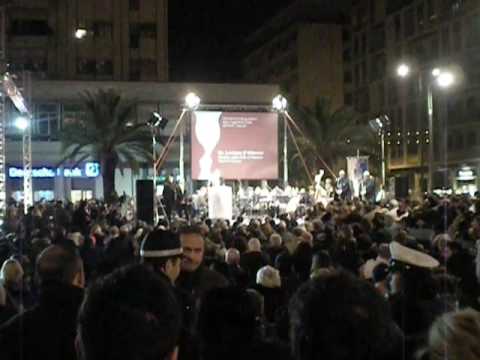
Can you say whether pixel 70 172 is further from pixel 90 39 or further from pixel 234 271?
pixel 234 271

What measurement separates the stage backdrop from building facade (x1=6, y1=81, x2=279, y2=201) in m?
20.4

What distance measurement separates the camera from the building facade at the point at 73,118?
51.1 meters

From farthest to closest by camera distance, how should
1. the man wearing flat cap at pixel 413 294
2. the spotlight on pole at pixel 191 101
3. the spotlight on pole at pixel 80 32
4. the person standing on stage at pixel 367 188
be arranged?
the spotlight on pole at pixel 80 32 < the person standing on stage at pixel 367 188 < the spotlight on pole at pixel 191 101 < the man wearing flat cap at pixel 413 294

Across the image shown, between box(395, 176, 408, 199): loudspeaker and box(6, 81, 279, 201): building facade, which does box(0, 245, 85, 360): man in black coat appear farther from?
box(6, 81, 279, 201): building facade

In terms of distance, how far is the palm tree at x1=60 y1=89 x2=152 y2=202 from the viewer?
39.8 metres

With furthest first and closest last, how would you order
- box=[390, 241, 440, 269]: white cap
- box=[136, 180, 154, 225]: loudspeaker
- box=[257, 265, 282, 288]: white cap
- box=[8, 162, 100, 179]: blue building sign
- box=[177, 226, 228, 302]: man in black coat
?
box=[8, 162, 100, 179]: blue building sign < box=[136, 180, 154, 225]: loudspeaker < box=[257, 265, 282, 288]: white cap < box=[177, 226, 228, 302]: man in black coat < box=[390, 241, 440, 269]: white cap

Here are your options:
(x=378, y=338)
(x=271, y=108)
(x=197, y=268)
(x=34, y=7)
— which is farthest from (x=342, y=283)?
(x=34, y=7)

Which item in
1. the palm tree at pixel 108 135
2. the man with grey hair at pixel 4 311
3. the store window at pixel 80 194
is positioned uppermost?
the palm tree at pixel 108 135

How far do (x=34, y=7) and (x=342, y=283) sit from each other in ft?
192

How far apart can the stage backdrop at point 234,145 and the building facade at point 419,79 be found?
2312 centimetres

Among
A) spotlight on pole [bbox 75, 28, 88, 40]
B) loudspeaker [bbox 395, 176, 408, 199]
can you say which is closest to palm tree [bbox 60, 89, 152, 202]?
spotlight on pole [bbox 75, 28, 88, 40]

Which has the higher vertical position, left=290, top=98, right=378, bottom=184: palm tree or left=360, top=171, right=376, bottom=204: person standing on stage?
left=290, top=98, right=378, bottom=184: palm tree

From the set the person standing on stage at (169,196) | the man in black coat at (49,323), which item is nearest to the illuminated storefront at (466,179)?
the person standing on stage at (169,196)

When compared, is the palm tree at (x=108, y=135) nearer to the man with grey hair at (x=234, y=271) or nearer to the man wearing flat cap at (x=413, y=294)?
the man with grey hair at (x=234, y=271)
